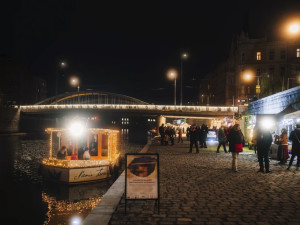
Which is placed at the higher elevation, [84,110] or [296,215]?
[84,110]

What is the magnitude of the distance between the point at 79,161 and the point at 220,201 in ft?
31.1

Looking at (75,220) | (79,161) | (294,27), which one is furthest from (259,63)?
(75,220)

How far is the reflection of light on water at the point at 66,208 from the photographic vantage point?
33.9 ft

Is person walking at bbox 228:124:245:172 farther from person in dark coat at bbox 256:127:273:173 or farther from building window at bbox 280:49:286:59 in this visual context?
building window at bbox 280:49:286:59

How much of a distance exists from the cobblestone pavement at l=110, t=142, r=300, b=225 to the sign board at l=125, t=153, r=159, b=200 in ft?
1.42

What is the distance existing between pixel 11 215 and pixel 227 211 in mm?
7546

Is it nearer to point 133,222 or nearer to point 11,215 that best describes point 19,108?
point 11,215

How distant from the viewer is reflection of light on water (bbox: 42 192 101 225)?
1033 centimetres

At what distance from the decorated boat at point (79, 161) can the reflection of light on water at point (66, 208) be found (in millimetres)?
2315

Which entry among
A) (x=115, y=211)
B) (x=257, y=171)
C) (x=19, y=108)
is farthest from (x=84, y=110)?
(x=115, y=211)

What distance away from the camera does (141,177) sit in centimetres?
730

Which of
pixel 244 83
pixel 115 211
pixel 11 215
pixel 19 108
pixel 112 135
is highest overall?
pixel 244 83

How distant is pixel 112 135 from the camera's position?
19562 millimetres

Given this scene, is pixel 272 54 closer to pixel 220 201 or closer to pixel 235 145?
pixel 235 145
